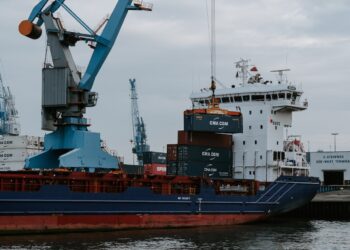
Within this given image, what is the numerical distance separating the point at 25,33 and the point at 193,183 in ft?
38.1

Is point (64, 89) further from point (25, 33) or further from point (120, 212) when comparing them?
point (120, 212)

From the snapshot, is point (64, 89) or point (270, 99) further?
Result: point (270, 99)

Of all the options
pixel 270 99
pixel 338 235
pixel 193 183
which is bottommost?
pixel 338 235

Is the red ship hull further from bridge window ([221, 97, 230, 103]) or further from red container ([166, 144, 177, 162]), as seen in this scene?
bridge window ([221, 97, 230, 103])

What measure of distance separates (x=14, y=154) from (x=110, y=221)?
1432 inches

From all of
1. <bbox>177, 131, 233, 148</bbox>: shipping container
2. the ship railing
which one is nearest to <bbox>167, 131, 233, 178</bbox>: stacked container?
<bbox>177, 131, 233, 148</bbox>: shipping container

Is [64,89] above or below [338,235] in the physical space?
above

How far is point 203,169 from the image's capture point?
3622cm

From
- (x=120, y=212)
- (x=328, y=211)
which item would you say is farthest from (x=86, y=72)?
(x=328, y=211)

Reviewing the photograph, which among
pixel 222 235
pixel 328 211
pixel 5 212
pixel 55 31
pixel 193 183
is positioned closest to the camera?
pixel 5 212

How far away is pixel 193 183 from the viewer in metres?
32.7

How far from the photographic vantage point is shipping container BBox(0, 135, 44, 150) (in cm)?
6238

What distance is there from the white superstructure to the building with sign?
17761 mm

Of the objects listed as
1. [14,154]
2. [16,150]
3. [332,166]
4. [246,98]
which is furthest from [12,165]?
[332,166]
